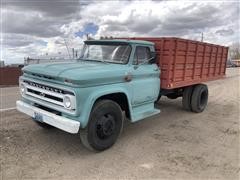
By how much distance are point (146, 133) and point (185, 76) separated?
7.45ft

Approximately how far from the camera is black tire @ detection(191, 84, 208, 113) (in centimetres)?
827

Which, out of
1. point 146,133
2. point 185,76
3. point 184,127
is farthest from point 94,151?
point 185,76

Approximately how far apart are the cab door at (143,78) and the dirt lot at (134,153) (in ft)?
2.85

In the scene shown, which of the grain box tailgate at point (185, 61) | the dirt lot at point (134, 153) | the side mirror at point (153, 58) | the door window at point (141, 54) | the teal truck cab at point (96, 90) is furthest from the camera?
the grain box tailgate at point (185, 61)

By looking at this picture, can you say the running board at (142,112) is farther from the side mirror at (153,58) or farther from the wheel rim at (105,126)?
the side mirror at (153,58)

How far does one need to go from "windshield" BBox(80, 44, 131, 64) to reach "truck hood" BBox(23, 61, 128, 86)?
0.89 feet

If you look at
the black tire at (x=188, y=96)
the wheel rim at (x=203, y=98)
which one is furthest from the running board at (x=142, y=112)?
the wheel rim at (x=203, y=98)

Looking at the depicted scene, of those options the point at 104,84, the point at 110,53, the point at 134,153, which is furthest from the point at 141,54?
the point at 134,153

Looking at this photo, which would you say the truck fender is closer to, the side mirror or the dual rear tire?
the side mirror

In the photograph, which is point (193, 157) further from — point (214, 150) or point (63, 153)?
point (63, 153)

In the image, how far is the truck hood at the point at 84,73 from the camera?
443 cm

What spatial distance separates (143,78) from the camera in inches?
233

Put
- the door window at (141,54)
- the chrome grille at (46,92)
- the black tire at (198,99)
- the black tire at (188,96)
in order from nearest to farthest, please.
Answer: the chrome grille at (46,92) < the door window at (141,54) < the black tire at (198,99) < the black tire at (188,96)

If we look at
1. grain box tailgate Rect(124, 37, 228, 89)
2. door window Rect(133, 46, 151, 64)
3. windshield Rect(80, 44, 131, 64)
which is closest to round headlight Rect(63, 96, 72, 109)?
windshield Rect(80, 44, 131, 64)
